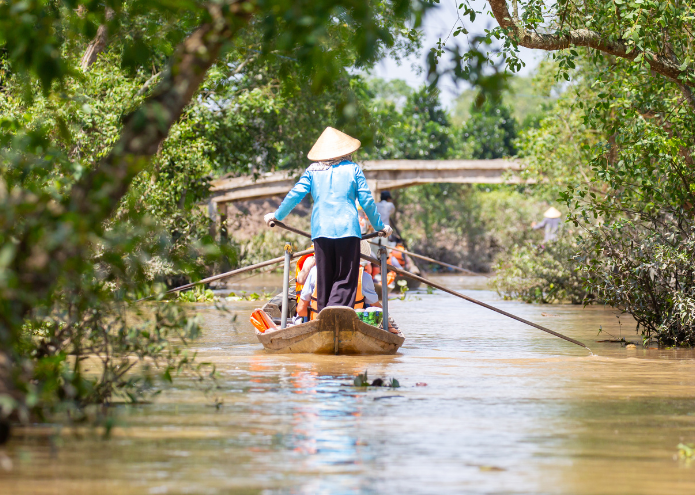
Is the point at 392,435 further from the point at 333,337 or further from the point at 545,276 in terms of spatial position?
the point at 545,276

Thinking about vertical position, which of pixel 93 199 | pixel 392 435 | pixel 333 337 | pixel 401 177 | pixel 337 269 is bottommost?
pixel 392 435

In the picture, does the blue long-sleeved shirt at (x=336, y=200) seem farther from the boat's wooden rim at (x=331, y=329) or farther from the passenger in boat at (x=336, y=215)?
the boat's wooden rim at (x=331, y=329)

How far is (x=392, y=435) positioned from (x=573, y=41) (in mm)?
6220

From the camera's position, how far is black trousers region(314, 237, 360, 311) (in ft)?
30.8

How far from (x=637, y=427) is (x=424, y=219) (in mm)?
34269

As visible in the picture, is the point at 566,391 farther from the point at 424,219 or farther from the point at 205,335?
the point at 424,219

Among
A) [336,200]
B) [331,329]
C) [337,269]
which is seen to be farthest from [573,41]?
[331,329]

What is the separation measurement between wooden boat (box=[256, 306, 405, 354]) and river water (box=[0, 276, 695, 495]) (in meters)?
0.20

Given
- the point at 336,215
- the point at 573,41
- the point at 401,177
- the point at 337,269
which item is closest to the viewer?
the point at 336,215

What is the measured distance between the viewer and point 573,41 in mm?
10289

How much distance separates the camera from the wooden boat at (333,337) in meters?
9.13

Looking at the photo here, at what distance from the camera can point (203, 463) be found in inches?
184

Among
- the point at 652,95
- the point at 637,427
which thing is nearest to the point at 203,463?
the point at 637,427

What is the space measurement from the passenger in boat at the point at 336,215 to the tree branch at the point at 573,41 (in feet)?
7.03
